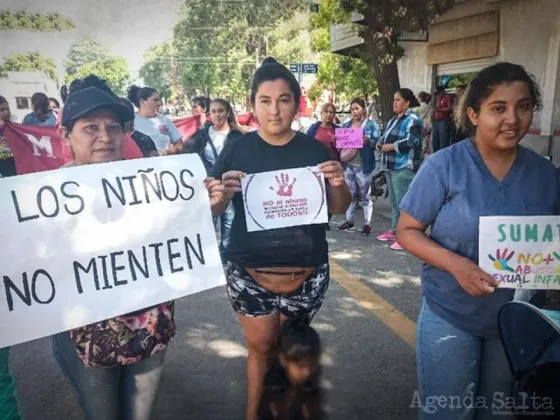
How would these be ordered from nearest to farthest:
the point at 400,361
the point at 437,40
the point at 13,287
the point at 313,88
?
the point at 13,287 → the point at 400,361 → the point at 437,40 → the point at 313,88

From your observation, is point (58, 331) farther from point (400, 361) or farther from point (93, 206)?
point (400, 361)

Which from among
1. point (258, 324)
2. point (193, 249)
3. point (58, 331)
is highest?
point (193, 249)

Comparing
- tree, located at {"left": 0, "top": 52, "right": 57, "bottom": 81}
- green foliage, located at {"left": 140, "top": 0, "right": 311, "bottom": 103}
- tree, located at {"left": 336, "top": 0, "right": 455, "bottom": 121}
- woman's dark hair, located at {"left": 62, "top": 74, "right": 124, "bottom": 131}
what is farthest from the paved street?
green foliage, located at {"left": 140, "top": 0, "right": 311, "bottom": 103}

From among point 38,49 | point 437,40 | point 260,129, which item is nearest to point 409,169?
point 260,129

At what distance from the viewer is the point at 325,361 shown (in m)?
3.19

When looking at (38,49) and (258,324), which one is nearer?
(258,324)

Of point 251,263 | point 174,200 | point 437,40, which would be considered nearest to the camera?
point 174,200

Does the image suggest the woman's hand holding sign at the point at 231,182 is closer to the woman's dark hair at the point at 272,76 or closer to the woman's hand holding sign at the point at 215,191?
the woman's hand holding sign at the point at 215,191

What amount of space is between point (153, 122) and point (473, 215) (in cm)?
442

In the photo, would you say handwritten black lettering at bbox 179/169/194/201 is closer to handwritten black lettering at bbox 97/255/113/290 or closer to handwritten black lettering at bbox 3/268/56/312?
handwritten black lettering at bbox 97/255/113/290

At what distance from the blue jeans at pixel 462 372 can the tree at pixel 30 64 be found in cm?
1493

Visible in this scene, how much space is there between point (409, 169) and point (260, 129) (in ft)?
13.0

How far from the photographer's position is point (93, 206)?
171 cm

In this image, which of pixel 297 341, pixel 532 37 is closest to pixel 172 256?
pixel 297 341
